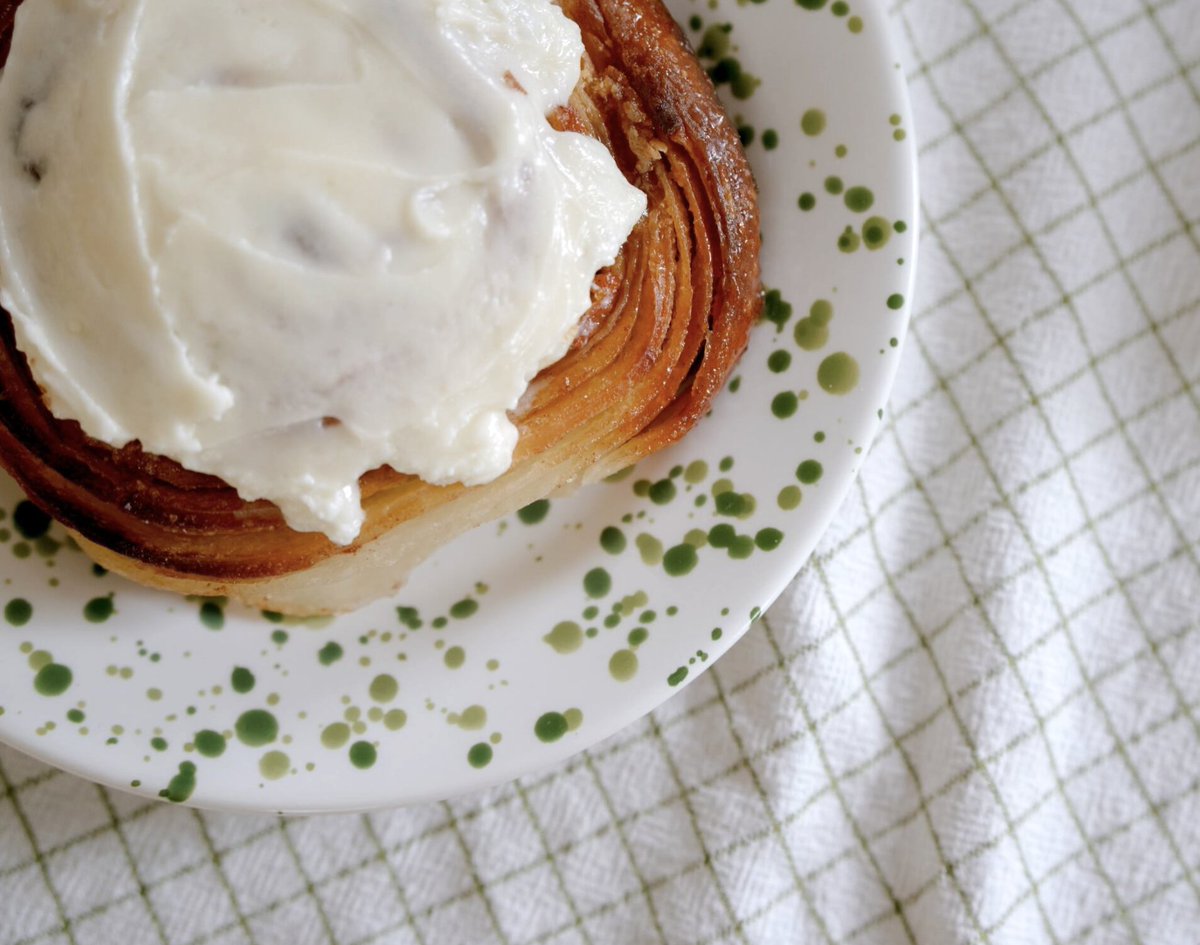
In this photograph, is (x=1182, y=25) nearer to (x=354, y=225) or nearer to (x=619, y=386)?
(x=619, y=386)

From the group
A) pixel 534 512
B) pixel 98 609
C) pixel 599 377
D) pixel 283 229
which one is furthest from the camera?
pixel 534 512

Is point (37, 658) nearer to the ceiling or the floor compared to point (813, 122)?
nearer to the floor

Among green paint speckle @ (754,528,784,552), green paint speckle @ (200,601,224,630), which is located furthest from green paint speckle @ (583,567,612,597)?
green paint speckle @ (200,601,224,630)

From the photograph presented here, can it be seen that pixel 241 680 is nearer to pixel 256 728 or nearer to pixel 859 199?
pixel 256 728

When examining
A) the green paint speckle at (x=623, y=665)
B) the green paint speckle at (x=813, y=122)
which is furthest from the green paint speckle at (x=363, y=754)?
the green paint speckle at (x=813, y=122)

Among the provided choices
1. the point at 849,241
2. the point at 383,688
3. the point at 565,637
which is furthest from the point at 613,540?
the point at 849,241

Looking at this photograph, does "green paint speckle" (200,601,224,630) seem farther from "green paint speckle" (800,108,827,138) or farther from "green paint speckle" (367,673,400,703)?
"green paint speckle" (800,108,827,138)

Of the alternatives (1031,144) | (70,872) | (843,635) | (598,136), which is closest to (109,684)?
(70,872)
